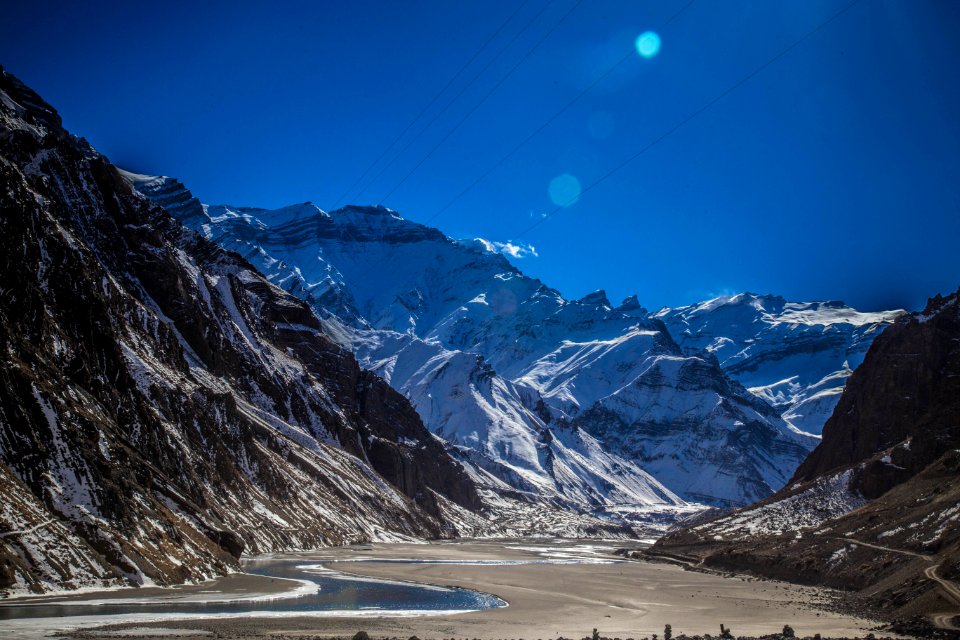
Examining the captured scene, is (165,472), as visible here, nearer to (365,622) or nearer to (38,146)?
(365,622)

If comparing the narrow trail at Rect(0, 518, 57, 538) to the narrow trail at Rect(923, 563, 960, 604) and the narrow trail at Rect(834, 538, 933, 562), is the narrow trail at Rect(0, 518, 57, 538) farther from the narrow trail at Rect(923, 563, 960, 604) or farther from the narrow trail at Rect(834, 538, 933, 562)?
the narrow trail at Rect(834, 538, 933, 562)

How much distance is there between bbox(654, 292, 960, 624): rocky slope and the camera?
2955 inches

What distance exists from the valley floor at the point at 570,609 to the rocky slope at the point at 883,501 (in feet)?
18.7

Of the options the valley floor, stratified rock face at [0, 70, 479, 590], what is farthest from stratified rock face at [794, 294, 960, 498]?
stratified rock face at [0, 70, 479, 590]

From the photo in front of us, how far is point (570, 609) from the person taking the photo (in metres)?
68.2

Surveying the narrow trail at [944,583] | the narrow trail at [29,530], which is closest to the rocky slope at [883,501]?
the narrow trail at [944,583]

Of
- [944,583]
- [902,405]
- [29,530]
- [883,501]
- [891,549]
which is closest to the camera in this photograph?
[29,530]

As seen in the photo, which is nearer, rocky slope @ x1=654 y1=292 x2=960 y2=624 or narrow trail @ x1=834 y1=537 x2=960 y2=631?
narrow trail @ x1=834 y1=537 x2=960 y2=631

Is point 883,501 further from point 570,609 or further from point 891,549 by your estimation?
point 570,609

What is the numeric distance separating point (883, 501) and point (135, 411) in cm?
9384

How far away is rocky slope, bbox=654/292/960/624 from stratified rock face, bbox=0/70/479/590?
59.3 meters

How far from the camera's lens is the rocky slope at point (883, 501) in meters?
75.1

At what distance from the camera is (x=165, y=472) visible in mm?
88875

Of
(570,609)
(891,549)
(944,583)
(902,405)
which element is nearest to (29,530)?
(570,609)
